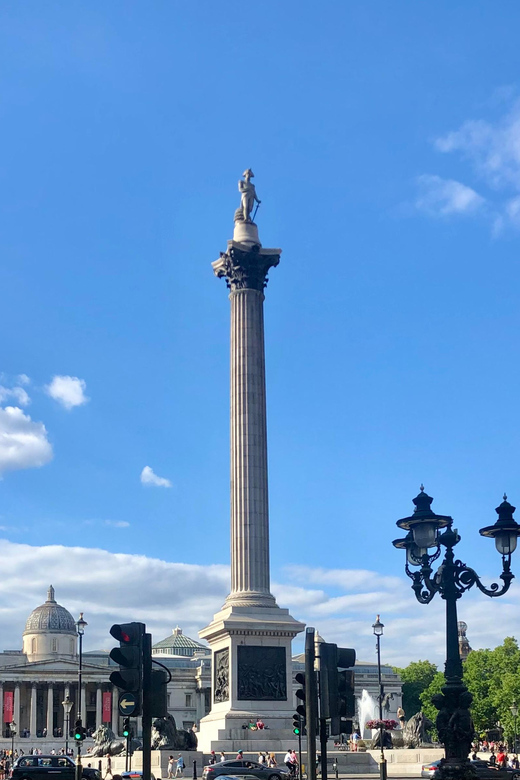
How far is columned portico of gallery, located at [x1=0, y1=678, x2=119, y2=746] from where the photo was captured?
15525cm

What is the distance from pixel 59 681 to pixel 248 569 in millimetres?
101337

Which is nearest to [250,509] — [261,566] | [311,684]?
[261,566]

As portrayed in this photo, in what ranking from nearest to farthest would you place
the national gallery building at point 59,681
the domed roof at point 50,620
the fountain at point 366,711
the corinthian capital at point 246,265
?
the corinthian capital at point 246,265
the fountain at point 366,711
the national gallery building at point 59,681
the domed roof at point 50,620

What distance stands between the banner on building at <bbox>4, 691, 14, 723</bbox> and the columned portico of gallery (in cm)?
356

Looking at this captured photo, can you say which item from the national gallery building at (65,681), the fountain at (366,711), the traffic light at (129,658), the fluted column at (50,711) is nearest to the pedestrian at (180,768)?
the traffic light at (129,658)

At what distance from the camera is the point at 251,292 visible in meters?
68.8

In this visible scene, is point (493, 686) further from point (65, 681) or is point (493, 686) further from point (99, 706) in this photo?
point (65, 681)

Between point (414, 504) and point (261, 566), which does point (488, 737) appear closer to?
point (261, 566)

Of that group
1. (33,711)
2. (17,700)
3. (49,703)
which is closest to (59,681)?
(49,703)

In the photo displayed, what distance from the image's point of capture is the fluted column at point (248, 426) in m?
63.8

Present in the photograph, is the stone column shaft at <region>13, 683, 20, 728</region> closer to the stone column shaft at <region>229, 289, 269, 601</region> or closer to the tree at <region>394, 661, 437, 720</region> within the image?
the tree at <region>394, 661, 437, 720</region>

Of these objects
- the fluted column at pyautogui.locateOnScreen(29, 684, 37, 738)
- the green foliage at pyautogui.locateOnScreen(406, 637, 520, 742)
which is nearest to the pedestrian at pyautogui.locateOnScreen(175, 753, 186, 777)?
the green foliage at pyautogui.locateOnScreen(406, 637, 520, 742)

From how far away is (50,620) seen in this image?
543 ft

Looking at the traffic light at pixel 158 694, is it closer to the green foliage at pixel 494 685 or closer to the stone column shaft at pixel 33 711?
the green foliage at pixel 494 685
